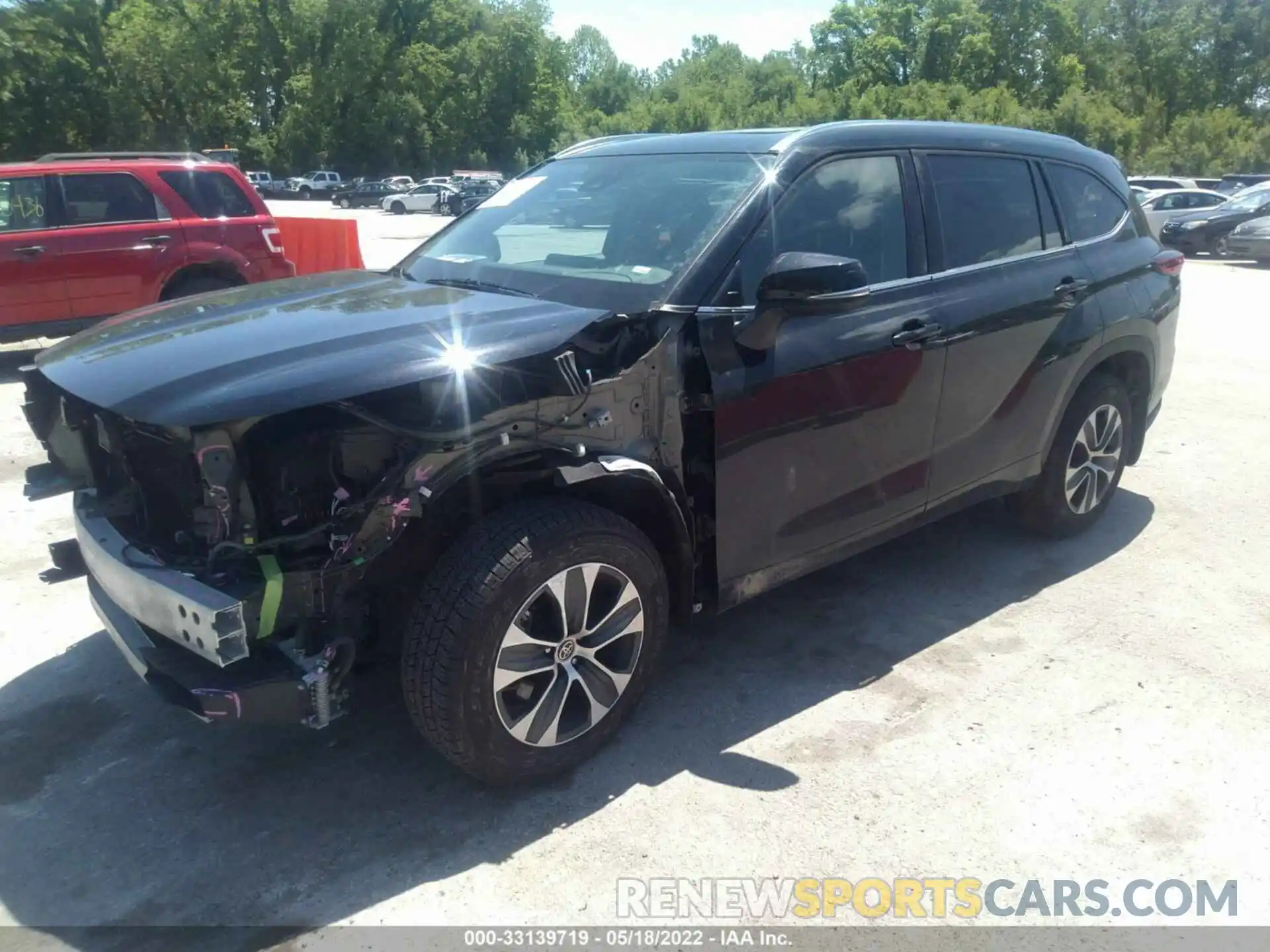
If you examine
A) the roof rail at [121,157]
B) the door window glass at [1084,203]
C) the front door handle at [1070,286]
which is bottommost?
the front door handle at [1070,286]

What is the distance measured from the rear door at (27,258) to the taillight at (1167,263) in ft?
28.7

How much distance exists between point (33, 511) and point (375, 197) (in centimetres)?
4795

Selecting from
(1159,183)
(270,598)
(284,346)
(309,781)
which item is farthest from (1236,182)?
(270,598)

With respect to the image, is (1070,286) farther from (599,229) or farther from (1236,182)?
(1236,182)

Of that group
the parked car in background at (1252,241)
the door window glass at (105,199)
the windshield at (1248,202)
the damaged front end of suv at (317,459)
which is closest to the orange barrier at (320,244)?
the door window glass at (105,199)

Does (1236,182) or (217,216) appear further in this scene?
(1236,182)

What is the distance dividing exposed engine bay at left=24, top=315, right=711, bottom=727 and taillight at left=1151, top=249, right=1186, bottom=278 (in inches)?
126

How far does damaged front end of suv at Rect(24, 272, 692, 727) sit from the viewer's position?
2617 millimetres

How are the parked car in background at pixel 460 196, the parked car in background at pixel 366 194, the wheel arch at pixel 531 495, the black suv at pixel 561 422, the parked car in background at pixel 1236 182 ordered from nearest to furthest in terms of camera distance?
the black suv at pixel 561 422
the wheel arch at pixel 531 495
the parked car in background at pixel 1236 182
the parked car in background at pixel 460 196
the parked car in background at pixel 366 194

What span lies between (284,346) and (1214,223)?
22.7 m

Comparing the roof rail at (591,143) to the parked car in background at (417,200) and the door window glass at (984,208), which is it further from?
the parked car in background at (417,200)

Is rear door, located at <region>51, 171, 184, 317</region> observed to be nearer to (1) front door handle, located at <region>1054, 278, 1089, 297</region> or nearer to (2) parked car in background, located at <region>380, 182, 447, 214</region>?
(1) front door handle, located at <region>1054, 278, 1089, 297</region>

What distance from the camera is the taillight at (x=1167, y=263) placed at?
16.7 feet

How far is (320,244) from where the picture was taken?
12492mm
